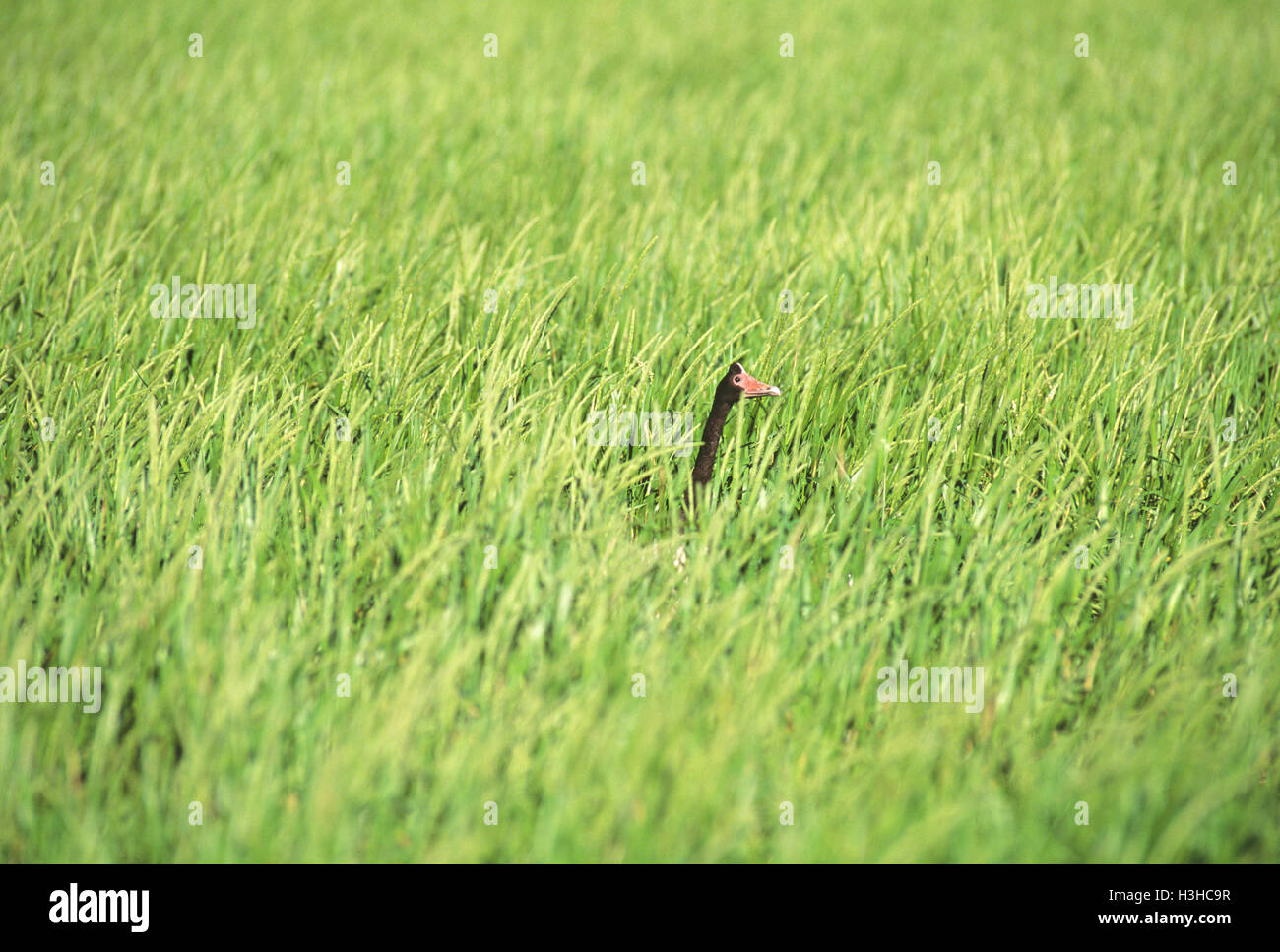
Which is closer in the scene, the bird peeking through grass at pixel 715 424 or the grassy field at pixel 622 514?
the grassy field at pixel 622 514

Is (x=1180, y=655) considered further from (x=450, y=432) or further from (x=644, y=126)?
(x=644, y=126)

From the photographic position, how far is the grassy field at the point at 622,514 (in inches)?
60.1

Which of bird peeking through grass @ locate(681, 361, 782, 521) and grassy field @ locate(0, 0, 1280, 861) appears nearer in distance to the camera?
grassy field @ locate(0, 0, 1280, 861)

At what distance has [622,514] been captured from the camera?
2.11m

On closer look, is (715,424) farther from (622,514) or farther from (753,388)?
(622,514)

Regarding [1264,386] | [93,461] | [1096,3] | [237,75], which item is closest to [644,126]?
[237,75]

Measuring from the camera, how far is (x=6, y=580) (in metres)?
1.78

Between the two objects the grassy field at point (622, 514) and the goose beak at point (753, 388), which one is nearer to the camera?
the grassy field at point (622, 514)

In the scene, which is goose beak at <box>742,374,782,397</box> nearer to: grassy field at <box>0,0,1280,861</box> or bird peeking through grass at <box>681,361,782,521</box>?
bird peeking through grass at <box>681,361,782,521</box>

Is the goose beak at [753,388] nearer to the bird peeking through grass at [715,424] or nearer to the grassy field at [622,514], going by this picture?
the bird peeking through grass at [715,424]

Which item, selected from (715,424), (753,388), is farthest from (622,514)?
(753,388)

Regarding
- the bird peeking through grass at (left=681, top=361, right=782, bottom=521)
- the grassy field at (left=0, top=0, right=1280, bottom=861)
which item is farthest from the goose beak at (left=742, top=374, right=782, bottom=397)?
the grassy field at (left=0, top=0, right=1280, bottom=861)

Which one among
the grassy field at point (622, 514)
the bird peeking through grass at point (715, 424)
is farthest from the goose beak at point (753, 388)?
the grassy field at point (622, 514)

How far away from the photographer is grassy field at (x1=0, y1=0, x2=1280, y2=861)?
1525 millimetres
